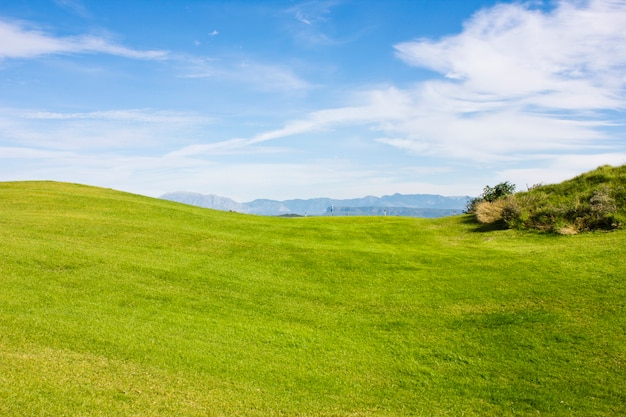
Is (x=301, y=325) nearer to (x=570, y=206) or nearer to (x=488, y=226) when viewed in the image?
(x=488, y=226)

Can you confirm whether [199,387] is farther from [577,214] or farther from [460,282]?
[577,214]

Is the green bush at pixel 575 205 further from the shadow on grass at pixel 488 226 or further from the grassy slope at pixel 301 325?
the grassy slope at pixel 301 325

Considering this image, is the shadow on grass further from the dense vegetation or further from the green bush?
the green bush

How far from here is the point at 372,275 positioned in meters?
21.3

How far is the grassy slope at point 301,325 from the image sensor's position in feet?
37.5

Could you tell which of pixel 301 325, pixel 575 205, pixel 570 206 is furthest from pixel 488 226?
pixel 301 325

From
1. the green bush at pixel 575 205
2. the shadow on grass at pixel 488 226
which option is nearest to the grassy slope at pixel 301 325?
the green bush at pixel 575 205

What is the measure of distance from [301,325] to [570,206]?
2264cm

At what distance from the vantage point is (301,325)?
16.0m

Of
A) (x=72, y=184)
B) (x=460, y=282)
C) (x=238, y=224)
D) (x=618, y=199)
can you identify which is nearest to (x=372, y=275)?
(x=460, y=282)

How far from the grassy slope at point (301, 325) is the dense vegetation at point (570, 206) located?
2.66 m

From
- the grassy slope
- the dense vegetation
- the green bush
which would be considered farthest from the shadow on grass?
the grassy slope

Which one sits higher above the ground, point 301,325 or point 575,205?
point 575,205

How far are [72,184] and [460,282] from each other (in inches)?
1557
